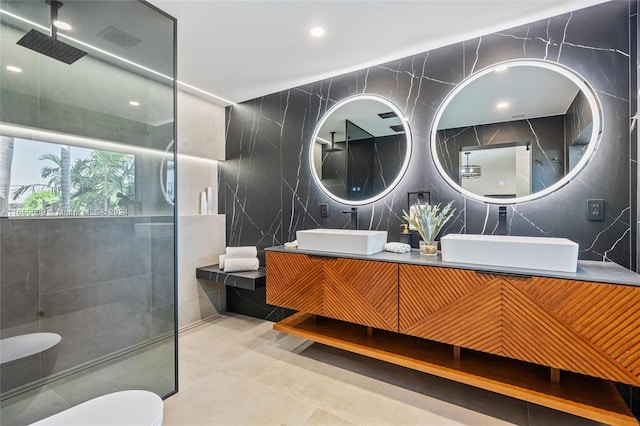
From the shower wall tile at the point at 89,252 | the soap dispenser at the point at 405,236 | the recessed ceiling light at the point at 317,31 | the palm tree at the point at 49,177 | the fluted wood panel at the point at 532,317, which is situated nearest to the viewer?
the fluted wood panel at the point at 532,317

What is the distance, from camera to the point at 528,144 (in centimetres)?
214

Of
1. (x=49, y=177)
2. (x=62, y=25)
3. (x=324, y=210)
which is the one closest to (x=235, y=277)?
(x=324, y=210)

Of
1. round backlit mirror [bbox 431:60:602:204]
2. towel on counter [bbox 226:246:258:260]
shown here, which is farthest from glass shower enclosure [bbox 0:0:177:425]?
round backlit mirror [bbox 431:60:602:204]

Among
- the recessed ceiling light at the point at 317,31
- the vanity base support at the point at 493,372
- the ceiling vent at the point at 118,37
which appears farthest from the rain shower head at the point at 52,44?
the vanity base support at the point at 493,372

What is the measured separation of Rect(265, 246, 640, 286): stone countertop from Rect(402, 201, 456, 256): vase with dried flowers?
0.07 metres

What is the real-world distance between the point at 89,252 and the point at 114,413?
0.97m

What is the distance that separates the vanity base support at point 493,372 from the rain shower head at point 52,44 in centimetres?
246

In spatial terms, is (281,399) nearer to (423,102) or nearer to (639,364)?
(639,364)

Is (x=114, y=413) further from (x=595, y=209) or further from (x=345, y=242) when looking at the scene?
(x=595, y=209)

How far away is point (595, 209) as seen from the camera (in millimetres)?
1899

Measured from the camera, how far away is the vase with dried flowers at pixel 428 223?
7.19 ft

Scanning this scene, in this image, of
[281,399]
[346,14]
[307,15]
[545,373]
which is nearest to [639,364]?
[545,373]

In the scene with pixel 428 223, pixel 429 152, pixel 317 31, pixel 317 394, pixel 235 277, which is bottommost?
pixel 317 394

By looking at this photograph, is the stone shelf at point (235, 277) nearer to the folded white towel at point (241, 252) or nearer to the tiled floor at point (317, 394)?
the folded white towel at point (241, 252)
